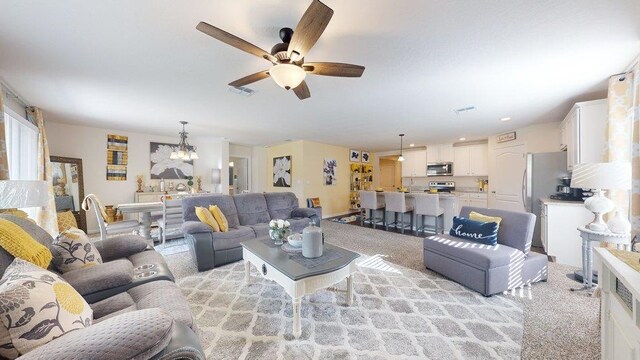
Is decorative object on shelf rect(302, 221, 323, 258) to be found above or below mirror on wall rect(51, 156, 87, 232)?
below

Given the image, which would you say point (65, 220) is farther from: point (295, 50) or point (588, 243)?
point (588, 243)

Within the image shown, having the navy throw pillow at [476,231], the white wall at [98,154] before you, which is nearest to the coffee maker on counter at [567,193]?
the navy throw pillow at [476,231]

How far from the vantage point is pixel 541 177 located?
3.76 meters

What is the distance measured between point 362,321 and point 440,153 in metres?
6.19

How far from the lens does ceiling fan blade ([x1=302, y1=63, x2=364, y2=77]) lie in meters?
1.77

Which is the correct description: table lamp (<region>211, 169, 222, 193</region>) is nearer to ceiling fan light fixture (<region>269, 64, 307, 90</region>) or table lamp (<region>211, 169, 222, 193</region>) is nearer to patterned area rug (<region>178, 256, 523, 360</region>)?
patterned area rug (<region>178, 256, 523, 360</region>)

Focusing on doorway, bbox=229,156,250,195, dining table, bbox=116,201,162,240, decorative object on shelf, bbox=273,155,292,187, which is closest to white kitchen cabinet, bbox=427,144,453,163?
decorative object on shelf, bbox=273,155,292,187

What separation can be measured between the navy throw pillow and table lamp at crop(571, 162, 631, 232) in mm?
906

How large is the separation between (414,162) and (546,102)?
13.3 feet

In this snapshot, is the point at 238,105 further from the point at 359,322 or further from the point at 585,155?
the point at 585,155

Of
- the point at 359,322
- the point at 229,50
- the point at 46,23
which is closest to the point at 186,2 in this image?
the point at 229,50

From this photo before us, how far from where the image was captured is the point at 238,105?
3.46 m

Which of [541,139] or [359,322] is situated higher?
[541,139]

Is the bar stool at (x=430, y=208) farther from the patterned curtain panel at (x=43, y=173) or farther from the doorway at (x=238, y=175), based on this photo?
the patterned curtain panel at (x=43, y=173)
